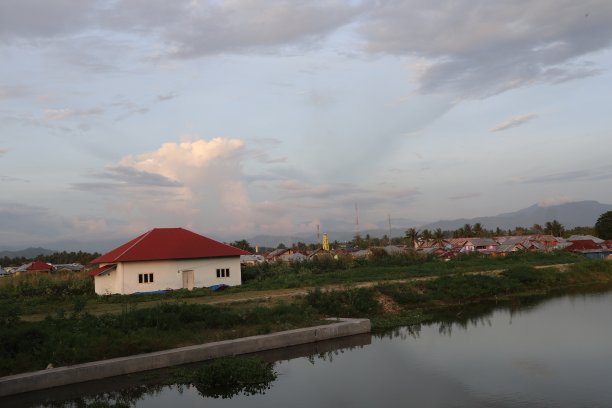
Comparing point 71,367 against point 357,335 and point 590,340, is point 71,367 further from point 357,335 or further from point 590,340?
point 590,340

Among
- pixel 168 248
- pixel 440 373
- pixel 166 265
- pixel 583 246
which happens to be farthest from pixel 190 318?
pixel 583 246

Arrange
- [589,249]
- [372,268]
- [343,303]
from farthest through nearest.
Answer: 1. [589,249]
2. [372,268]
3. [343,303]

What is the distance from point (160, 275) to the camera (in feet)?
94.9

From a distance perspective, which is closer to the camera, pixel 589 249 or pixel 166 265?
pixel 166 265

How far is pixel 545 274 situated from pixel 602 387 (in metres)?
22.8

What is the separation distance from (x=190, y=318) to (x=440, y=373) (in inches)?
288

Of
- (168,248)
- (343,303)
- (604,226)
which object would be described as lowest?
(343,303)

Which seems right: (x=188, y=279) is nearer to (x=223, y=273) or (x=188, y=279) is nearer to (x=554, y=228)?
(x=223, y=273)

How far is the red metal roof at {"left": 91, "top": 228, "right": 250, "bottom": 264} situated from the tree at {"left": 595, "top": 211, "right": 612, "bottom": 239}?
2636 inches

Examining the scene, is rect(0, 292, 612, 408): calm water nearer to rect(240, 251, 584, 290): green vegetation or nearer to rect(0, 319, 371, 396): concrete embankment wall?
rect(0, 319, 371, 396): concrete embankment wall

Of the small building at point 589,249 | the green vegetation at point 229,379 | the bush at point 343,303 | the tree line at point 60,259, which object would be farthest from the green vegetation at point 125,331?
the tree line at point 60,259

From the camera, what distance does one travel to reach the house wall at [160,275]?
1121 inches

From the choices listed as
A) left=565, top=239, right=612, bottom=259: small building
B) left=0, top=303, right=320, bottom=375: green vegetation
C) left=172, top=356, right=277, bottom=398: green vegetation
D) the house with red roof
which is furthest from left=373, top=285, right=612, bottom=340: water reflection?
left=565, top=239, right=612, bottom=259: small building

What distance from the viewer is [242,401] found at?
424 inches
